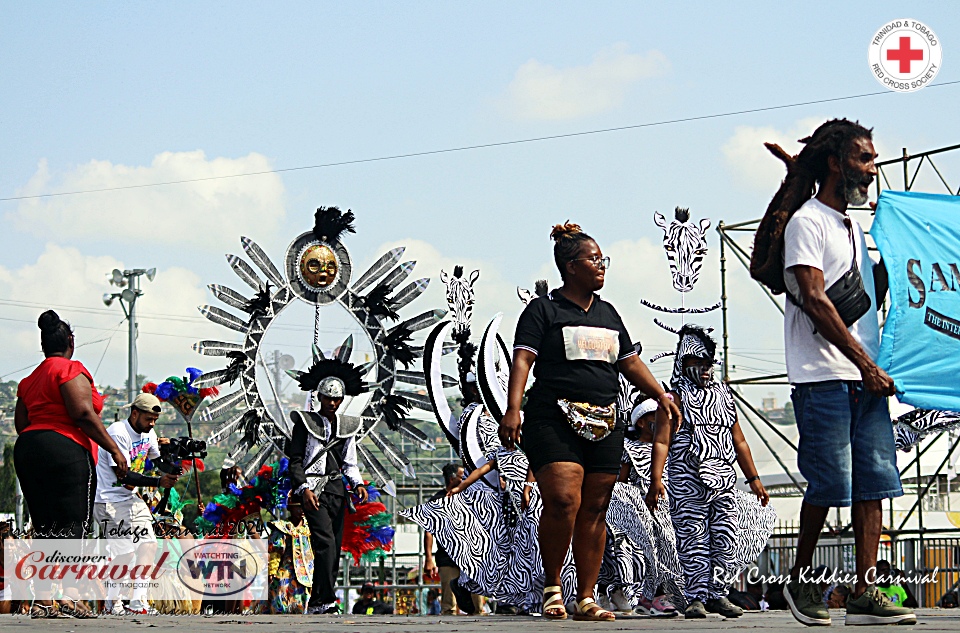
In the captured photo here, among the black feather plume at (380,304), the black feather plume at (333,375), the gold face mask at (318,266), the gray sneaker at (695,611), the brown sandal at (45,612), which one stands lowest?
the gray sneaker at (695,611)

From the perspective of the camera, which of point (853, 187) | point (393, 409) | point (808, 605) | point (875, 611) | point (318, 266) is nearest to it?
point (875, 611)

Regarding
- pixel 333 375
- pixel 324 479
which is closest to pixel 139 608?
pixel 324 479

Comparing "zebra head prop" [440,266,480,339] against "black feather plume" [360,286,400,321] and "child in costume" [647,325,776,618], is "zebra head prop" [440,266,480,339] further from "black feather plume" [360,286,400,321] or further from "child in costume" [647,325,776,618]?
"child in costume" [647,325,776,618]

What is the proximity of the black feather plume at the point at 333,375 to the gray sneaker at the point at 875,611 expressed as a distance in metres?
5.83

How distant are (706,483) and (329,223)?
5834mm

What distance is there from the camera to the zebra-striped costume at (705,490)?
905cm

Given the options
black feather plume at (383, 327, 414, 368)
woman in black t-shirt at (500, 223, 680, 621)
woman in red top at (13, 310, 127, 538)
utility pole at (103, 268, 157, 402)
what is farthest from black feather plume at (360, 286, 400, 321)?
utility pole at (103, 268, 157, 402)

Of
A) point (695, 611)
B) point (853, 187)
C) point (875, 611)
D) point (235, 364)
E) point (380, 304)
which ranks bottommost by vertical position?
point (695, 611)

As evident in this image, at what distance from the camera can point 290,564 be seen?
37.4 feet

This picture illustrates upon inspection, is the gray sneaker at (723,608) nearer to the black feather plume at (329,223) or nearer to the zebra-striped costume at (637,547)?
the zebra-striped costume at (637,547)

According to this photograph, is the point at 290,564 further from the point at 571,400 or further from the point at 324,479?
the point at 571,400

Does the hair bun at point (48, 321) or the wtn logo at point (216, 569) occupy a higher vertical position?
the hair bun at point (48, 321)

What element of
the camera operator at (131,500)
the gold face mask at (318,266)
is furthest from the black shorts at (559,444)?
the gold face mask at (318,266)

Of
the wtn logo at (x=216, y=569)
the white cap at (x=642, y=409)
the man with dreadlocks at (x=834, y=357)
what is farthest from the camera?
the wtn logo at (x=216, y=569)
